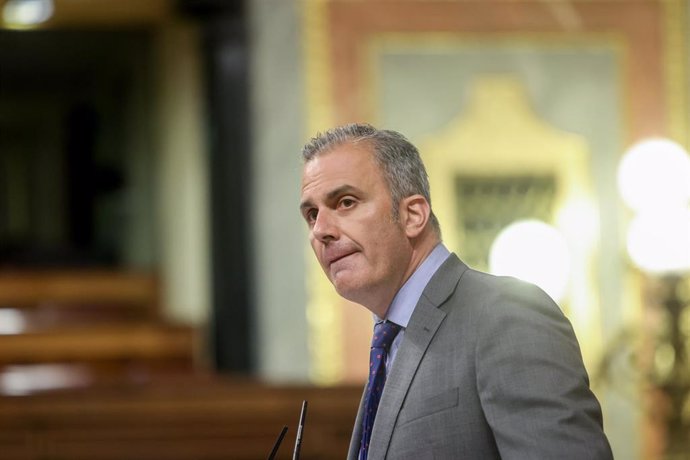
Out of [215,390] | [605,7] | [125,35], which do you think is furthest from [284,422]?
[125,35]

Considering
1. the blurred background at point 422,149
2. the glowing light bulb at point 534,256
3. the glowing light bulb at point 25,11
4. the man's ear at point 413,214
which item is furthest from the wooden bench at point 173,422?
the glowing light bulb at point 25,11

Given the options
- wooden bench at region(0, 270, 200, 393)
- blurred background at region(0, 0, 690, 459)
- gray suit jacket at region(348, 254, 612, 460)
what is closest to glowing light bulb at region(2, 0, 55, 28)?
blurred background at region(0, 0, 690, 459)

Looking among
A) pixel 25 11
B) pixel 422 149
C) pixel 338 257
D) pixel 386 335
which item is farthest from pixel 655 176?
pixel 25 11

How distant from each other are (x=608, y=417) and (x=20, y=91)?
625 cm

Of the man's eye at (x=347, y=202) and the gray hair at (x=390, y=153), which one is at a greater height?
the gray hair at (x=390, y=153)

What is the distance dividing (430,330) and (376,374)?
0.39 feet

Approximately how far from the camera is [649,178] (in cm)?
561

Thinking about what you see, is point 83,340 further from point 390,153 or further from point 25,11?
Result: point 390,153

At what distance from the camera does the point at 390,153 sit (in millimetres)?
1797

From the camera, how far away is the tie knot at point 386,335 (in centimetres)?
188

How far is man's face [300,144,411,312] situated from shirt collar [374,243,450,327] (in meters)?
0.05

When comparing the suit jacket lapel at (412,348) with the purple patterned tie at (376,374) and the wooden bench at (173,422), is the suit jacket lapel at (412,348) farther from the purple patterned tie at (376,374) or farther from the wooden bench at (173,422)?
the wooden bench at (173,422)

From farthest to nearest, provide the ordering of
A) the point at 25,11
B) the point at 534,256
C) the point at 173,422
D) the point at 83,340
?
the point at 25,11 → the point at 83,340 → the point at 534,256 → the point at 173,422

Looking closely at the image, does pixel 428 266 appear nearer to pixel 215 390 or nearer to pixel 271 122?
pixel 215 390
